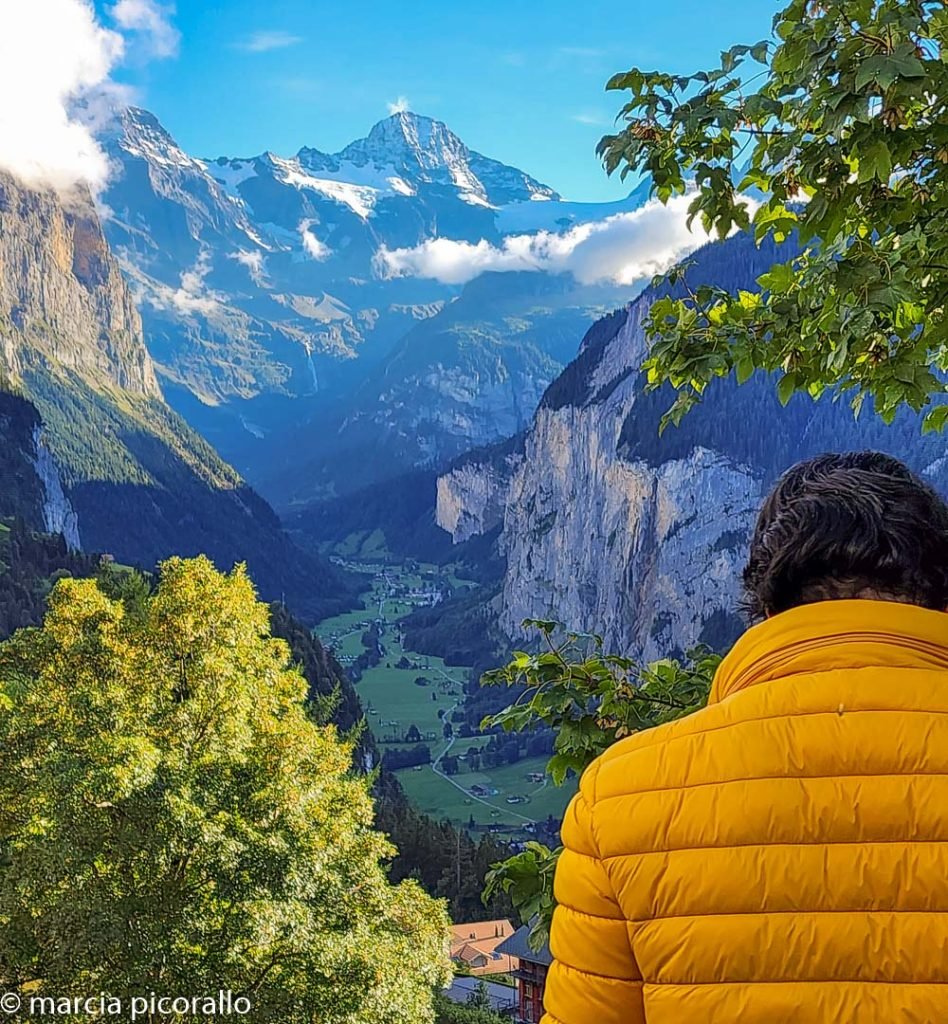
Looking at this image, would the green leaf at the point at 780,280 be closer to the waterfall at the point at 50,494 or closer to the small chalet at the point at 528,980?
the small chalet at the point at 528,980

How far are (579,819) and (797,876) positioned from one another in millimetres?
539

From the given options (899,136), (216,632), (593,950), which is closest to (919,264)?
(899,136)

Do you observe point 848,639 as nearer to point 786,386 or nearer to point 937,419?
point 786,386

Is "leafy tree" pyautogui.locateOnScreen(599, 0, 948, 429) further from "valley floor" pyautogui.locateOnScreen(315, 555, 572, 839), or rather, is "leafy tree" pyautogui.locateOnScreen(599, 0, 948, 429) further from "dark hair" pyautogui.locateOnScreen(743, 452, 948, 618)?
"valley floor" pyautogui.locateOnScreen(315, 555, 572, 839)

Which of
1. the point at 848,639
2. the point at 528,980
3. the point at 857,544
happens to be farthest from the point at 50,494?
the point at 848,639

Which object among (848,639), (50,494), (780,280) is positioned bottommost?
(848,639)

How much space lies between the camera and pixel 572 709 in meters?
4.80

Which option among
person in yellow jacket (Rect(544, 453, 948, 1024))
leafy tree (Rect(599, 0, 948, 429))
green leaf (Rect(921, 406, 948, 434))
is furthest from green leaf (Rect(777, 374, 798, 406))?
person in yellow jacket (Rect(544, 453, 948, 1024))

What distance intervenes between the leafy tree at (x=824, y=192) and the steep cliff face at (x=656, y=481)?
372 ft

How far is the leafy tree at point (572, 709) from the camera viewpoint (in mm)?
4555

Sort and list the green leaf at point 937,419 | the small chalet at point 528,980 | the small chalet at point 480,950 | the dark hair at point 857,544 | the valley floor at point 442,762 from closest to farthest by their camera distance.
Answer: the dark hair at point 857,544, the green leaf at point 937,419, the small chalet at point 528,980, the small chalet at point 480,950, the valley floor at point 442,762

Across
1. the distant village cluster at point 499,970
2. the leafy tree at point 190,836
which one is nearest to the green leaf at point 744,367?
the leafy tree at point 190,836

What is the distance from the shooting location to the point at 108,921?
40.3 ft

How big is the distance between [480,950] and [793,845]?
179 ft
